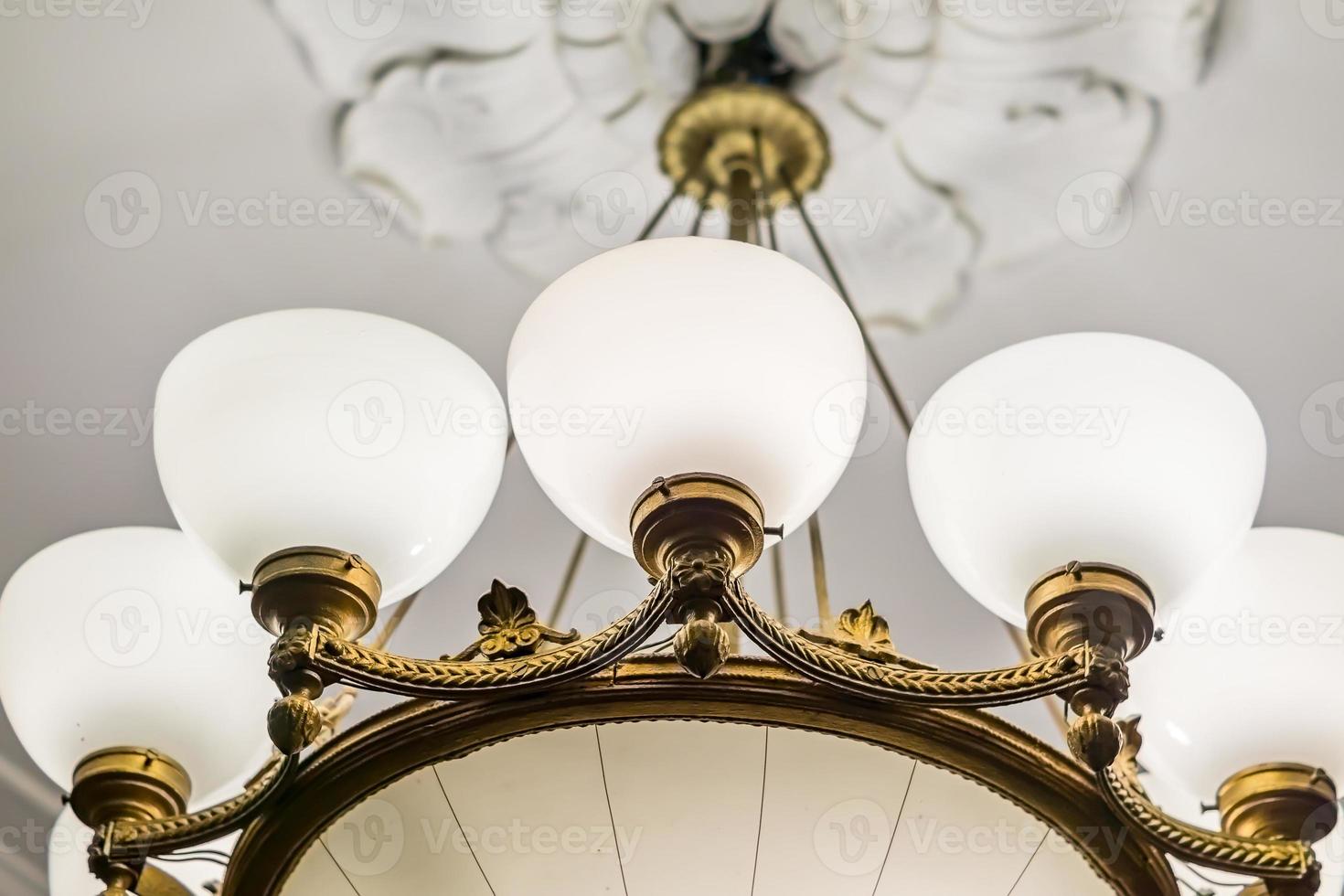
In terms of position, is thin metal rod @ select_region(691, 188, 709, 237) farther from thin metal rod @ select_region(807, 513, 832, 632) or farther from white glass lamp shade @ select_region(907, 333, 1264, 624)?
white glass lamp shade @ select_region(907, 333, 1264, 624)

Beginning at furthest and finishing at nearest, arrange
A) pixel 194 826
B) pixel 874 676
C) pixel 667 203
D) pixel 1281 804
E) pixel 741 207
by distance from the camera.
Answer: pixel 667 203 → pixel 741 207 → pixel 1281 804 → pixel 194 826 → pixel 874 676

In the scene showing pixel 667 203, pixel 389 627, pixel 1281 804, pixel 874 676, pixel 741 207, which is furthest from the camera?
pixel 667 203

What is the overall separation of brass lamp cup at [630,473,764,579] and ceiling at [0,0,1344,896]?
0.85 m

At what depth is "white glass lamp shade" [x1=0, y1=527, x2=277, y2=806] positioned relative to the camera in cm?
132

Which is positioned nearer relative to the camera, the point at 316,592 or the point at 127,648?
the point at 316,592

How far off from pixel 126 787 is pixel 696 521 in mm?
632

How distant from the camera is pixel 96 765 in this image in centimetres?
132

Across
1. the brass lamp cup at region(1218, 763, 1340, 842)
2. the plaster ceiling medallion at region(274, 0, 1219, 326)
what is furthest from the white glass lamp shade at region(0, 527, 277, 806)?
the brass lamp cup at region(1218, 763, 1340, 842)

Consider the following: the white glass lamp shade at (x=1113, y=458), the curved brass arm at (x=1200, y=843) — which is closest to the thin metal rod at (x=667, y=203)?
the white glass lamp shade at (x=1113, y=458)

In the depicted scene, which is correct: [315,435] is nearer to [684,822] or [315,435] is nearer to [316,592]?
[316,592]

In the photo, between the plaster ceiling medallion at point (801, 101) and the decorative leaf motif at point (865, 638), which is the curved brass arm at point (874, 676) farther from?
the plaster ceiling medallion at point (801, 101)

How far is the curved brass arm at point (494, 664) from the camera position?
1.02 metres

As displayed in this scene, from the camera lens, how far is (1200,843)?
1.09 m

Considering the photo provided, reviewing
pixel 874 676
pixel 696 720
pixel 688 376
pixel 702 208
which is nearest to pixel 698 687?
pixel 696 720
